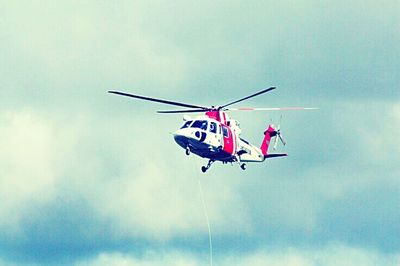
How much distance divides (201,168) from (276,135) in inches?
861

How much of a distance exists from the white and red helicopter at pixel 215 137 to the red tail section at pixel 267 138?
17.4ft

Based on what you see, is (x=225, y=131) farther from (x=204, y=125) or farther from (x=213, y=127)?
(x=204, y=125)

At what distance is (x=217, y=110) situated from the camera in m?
135

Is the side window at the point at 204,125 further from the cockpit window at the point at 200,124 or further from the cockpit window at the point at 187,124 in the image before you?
the cockpit window at the point at 187,124

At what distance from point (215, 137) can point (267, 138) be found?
81.0ft

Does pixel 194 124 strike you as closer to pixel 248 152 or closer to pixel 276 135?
pixel 248 152

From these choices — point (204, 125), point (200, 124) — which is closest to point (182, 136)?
point (200, 124)

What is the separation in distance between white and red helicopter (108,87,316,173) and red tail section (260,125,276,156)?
5299 mm

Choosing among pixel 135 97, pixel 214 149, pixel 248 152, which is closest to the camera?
pixel 135 97

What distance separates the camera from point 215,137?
12750cm

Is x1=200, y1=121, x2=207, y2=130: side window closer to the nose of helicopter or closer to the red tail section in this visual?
the nose of helicopter

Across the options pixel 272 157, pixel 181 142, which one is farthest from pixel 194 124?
pixel 272 157

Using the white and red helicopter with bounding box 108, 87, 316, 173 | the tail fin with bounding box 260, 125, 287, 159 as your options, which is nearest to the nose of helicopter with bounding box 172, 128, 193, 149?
the white and red helicopter with bounding box 108, 87, 316, 173

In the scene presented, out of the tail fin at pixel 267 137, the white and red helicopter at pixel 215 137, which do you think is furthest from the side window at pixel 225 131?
the tail fin at pixel 267 137
